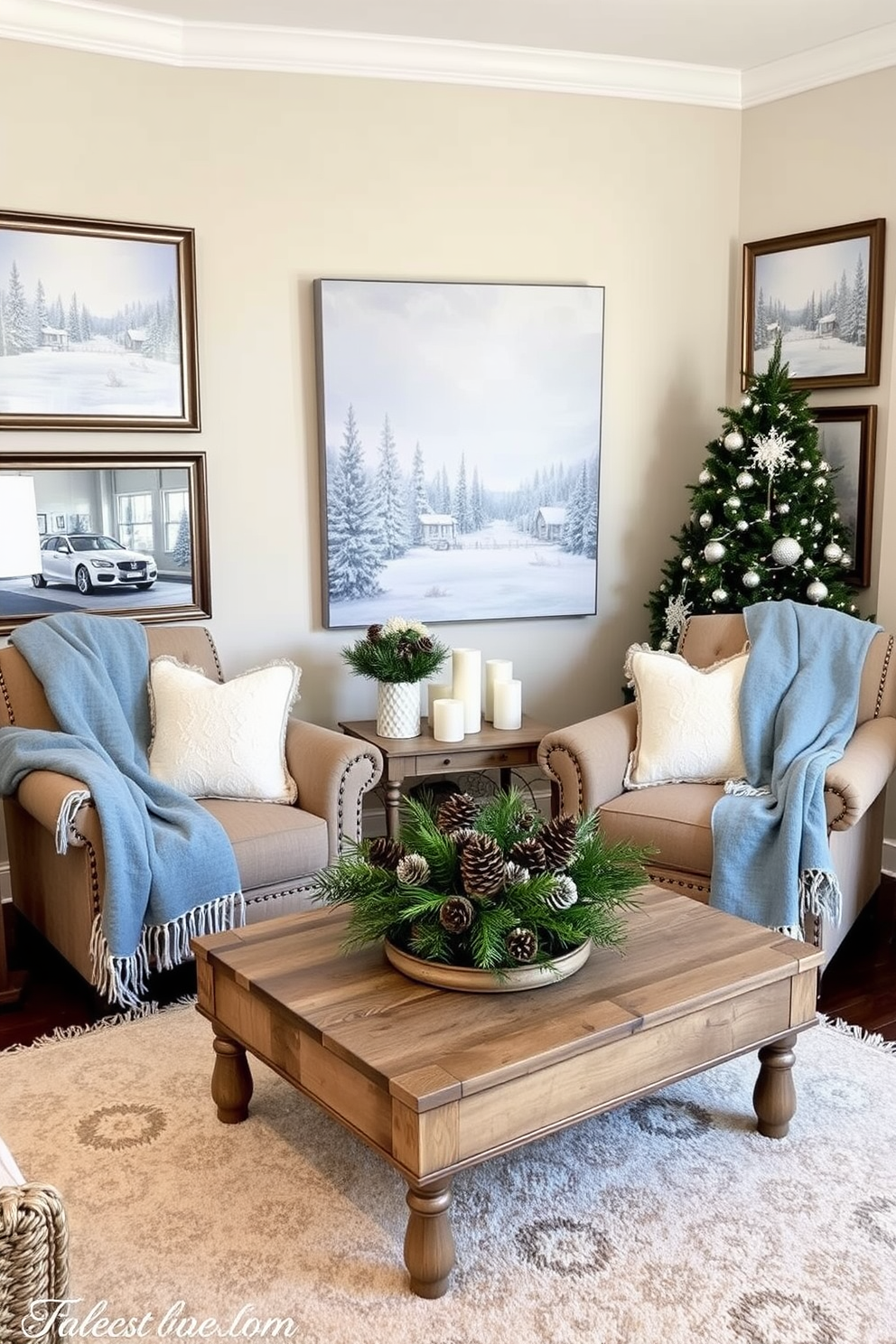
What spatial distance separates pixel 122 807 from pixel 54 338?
163cm

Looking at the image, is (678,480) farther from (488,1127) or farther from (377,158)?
(488,1127)

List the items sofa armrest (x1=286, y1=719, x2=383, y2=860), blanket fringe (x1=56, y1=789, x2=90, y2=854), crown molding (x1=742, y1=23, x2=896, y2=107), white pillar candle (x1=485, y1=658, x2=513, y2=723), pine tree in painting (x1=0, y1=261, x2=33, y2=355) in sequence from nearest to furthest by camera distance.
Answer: blanket fringe (x1=56, y1=789, x2=90, y2=854) < sofa armrest (x1=286, y1=719, x2=383, y2=860) < pine tree in painting (x1=0, y1=261, x2=33, y2=355) < crown molding (x1=742, y1=23, x2=896, y2=107) < white pillar candle (x1=485, y1=658, x2=513, y2=723)

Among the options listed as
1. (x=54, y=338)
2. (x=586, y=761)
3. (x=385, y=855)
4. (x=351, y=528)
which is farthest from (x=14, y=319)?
(x=385, y=855)

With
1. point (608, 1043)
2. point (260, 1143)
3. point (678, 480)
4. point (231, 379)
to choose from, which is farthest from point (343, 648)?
point (608, 1043)

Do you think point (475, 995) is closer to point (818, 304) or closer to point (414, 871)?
point (414, 871)

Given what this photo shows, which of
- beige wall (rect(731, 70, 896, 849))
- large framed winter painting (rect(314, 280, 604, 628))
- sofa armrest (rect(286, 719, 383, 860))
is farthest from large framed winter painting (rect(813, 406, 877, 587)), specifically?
sofa armrest (rect(286, 719, 383, 860))

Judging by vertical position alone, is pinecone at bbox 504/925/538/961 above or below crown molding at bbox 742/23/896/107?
below

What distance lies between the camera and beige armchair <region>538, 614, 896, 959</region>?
10.7 ft

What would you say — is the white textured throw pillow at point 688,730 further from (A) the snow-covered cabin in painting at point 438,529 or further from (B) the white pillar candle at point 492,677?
(A) the snow-covered cabin in painting at point 438,529

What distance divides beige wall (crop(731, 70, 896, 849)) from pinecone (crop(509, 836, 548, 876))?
7.78 feet

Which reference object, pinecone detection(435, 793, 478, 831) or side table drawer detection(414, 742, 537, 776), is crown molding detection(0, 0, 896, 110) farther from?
pinecone detection(435, 793, 478, 831)

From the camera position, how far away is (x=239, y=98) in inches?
157

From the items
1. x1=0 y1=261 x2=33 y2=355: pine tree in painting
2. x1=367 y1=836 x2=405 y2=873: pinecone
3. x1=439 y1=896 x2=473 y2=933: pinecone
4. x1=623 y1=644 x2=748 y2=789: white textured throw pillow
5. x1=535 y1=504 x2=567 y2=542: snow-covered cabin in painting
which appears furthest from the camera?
x1=535 y1=504 x2=567 y2=542: snow-covered cabin in painting

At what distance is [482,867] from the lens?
2244mm
